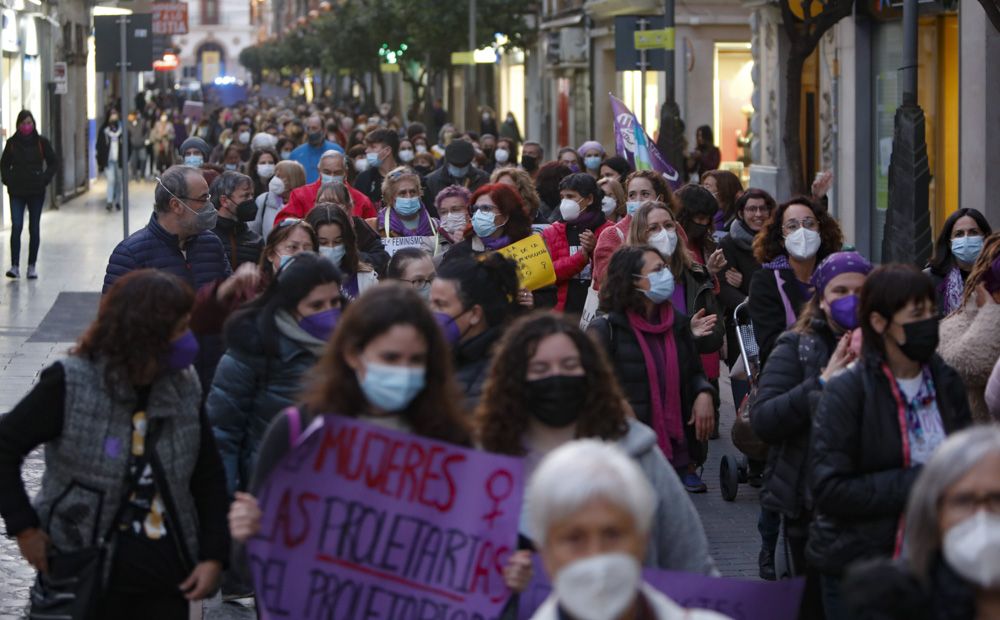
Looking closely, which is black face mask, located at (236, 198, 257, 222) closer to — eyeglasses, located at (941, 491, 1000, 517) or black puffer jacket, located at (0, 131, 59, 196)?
eyeglasses, located at (941, 491, 1000, 517)

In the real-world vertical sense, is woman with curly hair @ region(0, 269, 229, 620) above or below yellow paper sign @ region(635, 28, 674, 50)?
below

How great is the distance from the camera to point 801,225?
8836mm

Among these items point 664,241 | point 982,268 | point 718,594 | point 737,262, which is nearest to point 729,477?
point 664,241

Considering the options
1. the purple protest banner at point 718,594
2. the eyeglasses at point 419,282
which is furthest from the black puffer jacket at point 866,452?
the eyeglasses at point 419,282

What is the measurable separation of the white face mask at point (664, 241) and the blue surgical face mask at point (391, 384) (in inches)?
209

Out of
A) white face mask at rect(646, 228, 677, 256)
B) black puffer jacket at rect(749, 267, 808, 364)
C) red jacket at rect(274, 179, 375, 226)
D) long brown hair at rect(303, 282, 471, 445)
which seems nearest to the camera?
long brown hair at rect(303, 282, 471, 445)

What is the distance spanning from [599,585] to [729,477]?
6.85 metres

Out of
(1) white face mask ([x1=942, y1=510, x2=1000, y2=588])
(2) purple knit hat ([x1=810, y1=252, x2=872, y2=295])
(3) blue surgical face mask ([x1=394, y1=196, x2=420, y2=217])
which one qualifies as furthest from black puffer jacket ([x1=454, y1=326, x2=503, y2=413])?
(3) blue surgical face mask ([x1=394, y1=196, x2=420, y2=217])

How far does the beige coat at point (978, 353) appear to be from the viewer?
22.7 feet

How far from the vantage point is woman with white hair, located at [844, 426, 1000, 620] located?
3.20 meters

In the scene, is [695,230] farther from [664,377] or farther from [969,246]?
[664,377]

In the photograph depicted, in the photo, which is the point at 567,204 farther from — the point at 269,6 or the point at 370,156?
the point at 269,6

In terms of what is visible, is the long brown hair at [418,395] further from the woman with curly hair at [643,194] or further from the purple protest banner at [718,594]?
the woman with curly hair at [643,194]

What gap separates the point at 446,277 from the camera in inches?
250
